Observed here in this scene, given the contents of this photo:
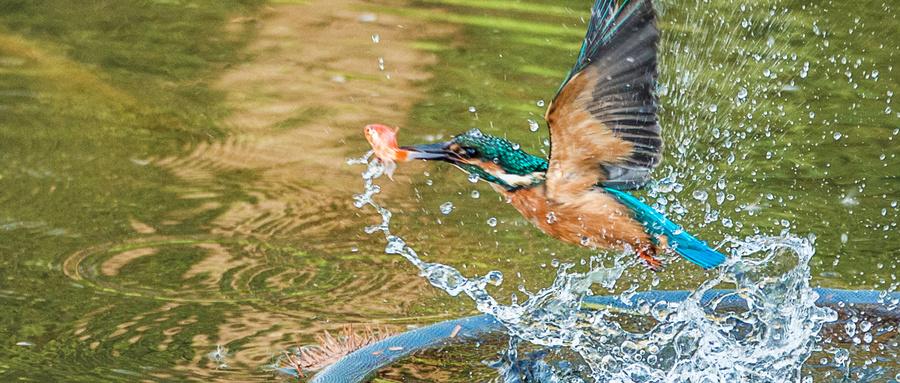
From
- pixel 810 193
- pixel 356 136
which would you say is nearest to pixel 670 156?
pixel 810 193

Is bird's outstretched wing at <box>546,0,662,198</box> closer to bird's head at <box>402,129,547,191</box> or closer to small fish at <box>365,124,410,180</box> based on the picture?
bird's head at <box>402,129,547,191</box>

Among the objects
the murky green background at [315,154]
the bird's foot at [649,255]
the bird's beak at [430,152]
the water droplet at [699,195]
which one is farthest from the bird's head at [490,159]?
the water droplet at [699,195]

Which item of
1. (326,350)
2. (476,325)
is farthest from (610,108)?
(326,350)

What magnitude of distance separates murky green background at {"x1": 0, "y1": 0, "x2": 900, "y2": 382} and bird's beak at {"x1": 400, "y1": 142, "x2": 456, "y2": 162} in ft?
2.69

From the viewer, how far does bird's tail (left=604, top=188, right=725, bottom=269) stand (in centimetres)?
330

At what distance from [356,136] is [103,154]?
1.09 metres

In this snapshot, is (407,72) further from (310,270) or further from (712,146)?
(310,270)

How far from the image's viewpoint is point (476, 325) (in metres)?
3.68

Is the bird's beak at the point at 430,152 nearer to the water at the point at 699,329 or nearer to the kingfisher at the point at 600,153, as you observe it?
the kingfisher at the point at 600,153

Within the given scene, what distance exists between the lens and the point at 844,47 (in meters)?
7.11

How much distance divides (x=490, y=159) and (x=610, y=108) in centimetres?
32

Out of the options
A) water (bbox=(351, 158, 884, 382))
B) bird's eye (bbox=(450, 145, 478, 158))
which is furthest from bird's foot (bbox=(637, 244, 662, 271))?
bird's eye (bbox=(450, 145, 478, 158))

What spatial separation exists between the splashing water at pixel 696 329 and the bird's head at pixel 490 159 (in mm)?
184

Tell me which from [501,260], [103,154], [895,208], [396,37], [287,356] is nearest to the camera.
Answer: [287,356]
